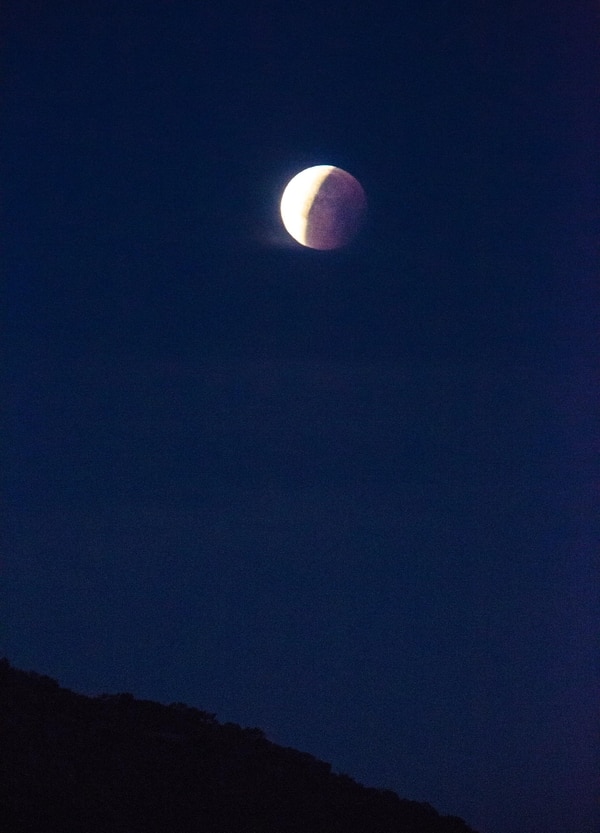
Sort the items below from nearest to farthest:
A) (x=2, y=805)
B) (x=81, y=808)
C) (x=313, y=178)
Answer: (x=2, y=805) < (x=81, y=808) < (x=313, y=178)

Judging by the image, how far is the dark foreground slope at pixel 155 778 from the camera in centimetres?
1514

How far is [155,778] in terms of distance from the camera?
17672 mm

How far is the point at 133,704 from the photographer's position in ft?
69.8

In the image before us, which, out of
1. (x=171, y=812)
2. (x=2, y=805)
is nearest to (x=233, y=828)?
(x=171, y=812)

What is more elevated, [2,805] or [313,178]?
[313,178]

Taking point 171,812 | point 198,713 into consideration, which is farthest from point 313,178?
point 171,812

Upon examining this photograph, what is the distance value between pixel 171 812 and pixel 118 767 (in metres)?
1.54

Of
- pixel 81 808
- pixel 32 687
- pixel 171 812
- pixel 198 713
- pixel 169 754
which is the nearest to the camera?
pixel 81 808

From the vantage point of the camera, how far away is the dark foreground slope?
15141 millimetres

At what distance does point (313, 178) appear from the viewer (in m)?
24.5

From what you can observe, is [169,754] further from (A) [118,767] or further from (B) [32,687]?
(B) [32,687]

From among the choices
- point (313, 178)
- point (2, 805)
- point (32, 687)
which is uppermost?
point (313, 178)

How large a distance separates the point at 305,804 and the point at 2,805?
7.16 m

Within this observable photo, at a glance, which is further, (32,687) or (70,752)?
(32,687)
